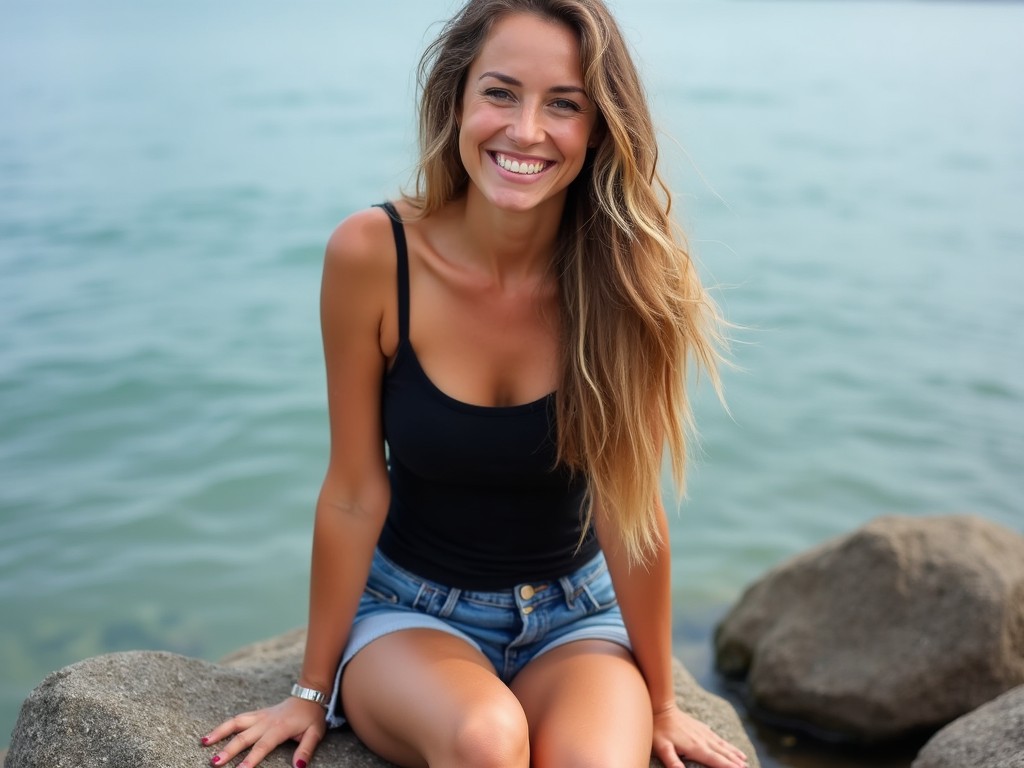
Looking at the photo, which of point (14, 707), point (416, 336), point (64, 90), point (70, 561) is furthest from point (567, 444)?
point (64, 90)

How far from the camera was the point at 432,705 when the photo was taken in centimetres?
270

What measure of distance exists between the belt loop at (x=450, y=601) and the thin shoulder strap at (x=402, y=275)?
28.1 inches

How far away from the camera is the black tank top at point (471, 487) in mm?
3049

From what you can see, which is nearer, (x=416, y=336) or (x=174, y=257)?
(x=416, y=336)

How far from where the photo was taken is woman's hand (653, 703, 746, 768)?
10.0ft

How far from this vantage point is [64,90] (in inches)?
725

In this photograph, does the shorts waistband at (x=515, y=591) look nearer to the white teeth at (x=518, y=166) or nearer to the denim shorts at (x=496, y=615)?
the denim shorts at (x=496, y=615)

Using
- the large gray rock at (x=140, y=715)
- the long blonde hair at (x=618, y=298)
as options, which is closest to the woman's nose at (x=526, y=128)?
the long blonde hair at (x=618, y=298)

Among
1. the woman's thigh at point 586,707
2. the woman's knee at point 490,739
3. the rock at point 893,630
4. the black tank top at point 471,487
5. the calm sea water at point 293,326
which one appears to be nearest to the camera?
the woman's knee at point 490,739

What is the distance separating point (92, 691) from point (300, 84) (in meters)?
19.6

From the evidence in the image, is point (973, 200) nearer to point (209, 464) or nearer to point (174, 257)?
point (174, 257)

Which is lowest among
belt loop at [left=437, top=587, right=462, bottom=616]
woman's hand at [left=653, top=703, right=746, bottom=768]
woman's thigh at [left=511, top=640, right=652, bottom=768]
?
woman's hand at [left=653, top=703, right=746, bottom=768]

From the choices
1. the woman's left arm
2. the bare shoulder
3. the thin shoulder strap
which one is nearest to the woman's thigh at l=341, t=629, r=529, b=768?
the woman's left arm

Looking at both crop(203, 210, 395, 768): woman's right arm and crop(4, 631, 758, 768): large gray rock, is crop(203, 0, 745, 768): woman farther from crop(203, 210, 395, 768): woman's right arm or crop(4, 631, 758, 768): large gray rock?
crop(4, 631, 758, 768): large gray rock
